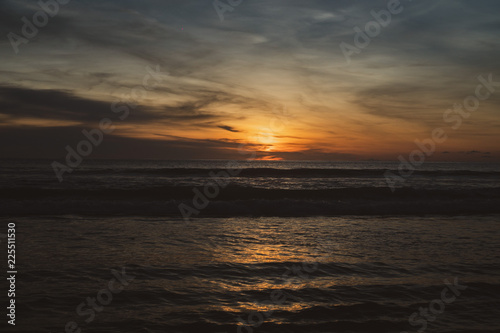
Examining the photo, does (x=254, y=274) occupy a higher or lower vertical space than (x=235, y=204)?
lower

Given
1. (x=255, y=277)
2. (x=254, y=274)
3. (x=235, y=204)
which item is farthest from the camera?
(x=235, y=204)

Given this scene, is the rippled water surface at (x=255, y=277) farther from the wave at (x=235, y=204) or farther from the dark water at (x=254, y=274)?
the wave at (x=235, y=204)

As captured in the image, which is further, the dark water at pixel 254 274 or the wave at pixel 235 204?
the wave at pixel 235 204

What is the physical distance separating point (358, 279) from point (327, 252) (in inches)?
81.3

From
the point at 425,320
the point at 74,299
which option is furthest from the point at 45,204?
the point at 425,320

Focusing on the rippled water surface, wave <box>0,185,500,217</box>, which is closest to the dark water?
the rippled water surface

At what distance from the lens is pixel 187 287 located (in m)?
6.34

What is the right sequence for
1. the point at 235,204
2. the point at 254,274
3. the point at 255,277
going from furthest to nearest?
the point at 235,204, the point at 254,274, the point at 255,277

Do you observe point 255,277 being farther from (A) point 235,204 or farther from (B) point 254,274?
(A) point 235,204

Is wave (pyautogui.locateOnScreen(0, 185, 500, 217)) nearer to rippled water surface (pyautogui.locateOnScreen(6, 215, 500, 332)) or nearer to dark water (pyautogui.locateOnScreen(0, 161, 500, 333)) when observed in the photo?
dark water (pyautogui.locateOnScreen(0, 161, 500, 333))

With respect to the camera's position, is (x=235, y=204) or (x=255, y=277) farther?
(x=235, y=204)

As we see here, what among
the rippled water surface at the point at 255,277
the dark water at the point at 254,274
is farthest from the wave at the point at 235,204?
the rippled water surface at the point at 255,277

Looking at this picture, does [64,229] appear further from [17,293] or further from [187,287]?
[187,287]

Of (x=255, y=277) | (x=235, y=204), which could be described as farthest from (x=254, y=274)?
(x=235, y=204)
